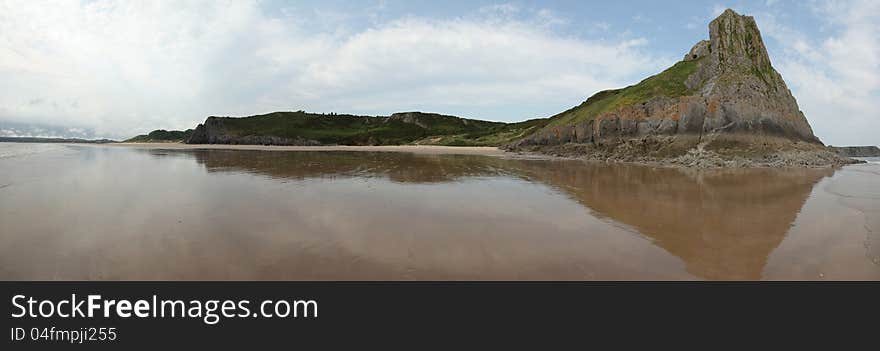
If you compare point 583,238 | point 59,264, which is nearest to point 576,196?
point 583,238

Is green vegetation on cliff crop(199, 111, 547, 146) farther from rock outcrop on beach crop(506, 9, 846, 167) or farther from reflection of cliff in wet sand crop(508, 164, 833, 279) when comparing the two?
reflection of cliff in wet sand crop(508, 164, 833, 279)

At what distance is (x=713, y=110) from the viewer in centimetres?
4025

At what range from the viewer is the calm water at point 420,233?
6.60m

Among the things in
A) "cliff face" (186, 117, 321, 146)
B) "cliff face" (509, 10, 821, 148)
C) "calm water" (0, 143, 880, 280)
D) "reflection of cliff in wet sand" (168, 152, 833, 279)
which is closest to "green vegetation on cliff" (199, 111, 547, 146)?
"cliff face" (186, 117, 321, 146)

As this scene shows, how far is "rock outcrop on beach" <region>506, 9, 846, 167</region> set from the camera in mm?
39062

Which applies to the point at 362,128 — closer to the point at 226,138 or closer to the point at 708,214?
the point at 226,138

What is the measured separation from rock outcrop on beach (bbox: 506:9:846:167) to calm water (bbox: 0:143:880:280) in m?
26.2

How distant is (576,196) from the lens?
50.6 ft

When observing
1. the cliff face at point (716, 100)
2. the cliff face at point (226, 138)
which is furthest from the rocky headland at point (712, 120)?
the cliff face at point (226, 138)

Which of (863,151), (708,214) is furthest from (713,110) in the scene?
(863,151)

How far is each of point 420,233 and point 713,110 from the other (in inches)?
1764

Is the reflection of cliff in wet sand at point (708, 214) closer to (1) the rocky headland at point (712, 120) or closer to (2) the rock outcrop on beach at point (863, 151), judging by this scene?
(1) the rocky headland at point (712, 120)
